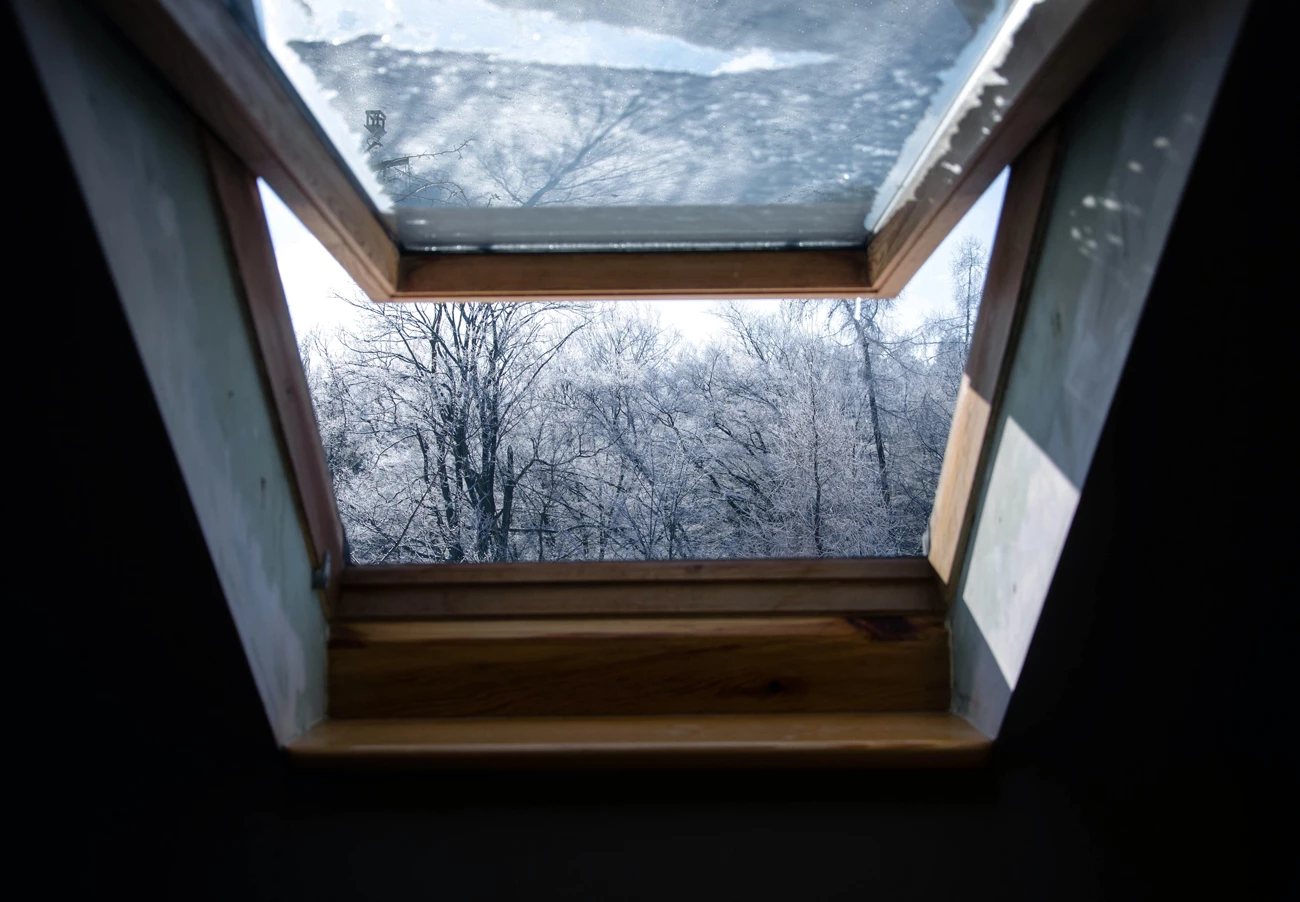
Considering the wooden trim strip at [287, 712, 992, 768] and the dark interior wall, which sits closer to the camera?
the dark interior wall

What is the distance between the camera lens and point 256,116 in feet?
3.48

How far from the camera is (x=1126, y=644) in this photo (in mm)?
1185

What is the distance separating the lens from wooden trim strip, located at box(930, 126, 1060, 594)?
118cm

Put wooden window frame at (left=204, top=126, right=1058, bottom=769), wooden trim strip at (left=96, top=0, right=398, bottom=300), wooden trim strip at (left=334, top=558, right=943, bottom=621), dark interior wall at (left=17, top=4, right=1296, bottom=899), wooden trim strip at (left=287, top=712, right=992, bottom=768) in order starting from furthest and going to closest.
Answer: wooden trim strip at (left=334, top=558, right=943, bottom=621) < wooden window frame at (left=204, top=126, right=1058, bottom=769) < wooden trim strip at (left=287, top=712, right=992, bottom=768) < dark interior wall at (left=17, top=4, right=1296, bottom=899) < wooden trim strip at (left=96, top=0, right=398, bottom=300)

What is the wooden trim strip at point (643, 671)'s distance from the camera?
1530 millimetres

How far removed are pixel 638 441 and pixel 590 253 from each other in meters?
0.32

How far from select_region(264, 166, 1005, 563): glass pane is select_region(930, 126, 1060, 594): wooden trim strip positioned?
4.0 inches

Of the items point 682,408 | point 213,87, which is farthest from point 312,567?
point 213,87

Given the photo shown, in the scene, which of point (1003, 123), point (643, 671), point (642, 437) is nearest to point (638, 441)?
point (642, 437)

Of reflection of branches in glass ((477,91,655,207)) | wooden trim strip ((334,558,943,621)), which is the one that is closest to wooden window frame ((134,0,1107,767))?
wooden trim strip ((334,558,943,621))

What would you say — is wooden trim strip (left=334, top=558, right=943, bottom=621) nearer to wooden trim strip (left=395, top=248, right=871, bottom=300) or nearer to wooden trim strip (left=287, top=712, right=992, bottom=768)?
wooden trim strip (left=287, top=712, right=992, bottom=768)

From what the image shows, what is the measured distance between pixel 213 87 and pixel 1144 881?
5.06 ft

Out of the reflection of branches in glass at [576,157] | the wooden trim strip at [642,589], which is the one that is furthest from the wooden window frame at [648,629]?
the reflection of branches in glass at [576,157]

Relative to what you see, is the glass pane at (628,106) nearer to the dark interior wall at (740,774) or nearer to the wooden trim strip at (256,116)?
the wooden trim strip at (256,116)
